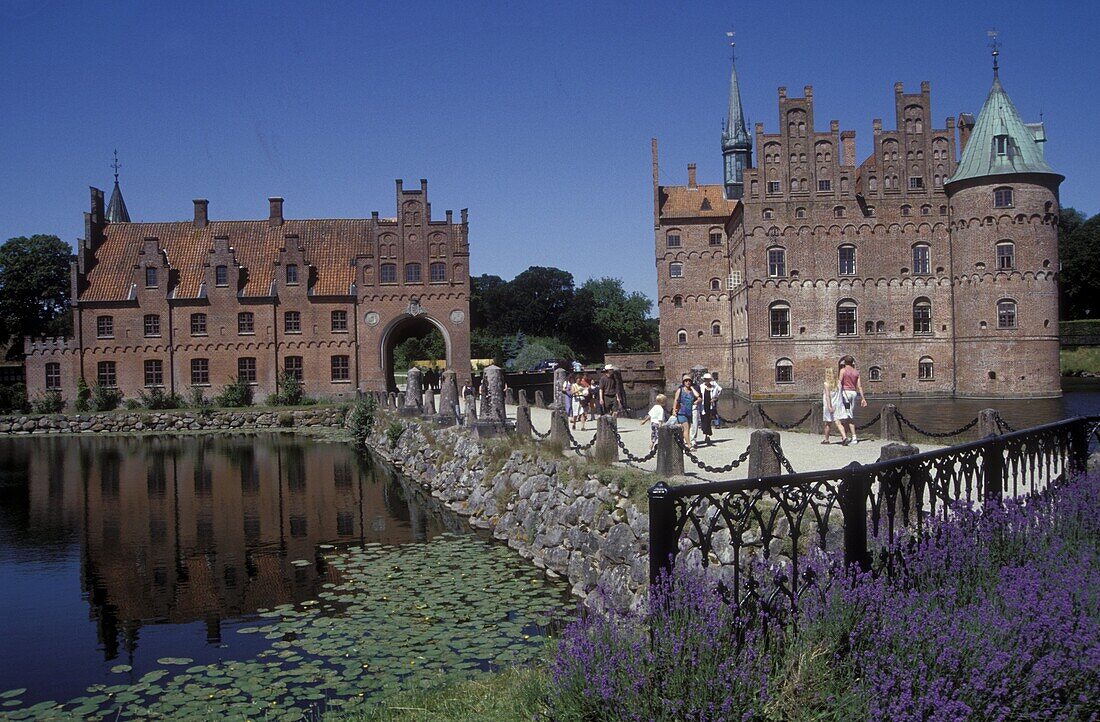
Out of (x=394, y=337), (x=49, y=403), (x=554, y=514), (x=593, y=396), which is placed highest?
(x=394, y=337)

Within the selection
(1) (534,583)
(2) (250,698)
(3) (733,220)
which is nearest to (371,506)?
(1) (534,583)

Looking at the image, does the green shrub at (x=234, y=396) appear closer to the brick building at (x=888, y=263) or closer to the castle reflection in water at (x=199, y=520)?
the castle reflection in water at (x=199, y=520)

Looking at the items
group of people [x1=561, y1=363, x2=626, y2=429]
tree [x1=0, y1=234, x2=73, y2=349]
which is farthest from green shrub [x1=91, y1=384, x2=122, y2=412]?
group of people [x1=561, y1=363, x2=626, y2=429]

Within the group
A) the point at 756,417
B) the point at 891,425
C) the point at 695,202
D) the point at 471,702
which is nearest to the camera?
the point at 471,702

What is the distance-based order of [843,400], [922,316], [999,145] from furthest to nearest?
1. [922,316]
2. [999,145]
3. [843,400]

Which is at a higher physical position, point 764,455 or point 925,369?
point 925,369

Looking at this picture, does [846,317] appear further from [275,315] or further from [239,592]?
[239,592]

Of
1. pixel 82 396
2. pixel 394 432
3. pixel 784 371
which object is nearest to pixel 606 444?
pixel 394 432

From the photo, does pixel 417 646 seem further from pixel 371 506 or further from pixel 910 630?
pixel 371 506

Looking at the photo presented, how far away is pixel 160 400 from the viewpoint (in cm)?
4312

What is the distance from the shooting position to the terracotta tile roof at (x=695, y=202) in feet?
176

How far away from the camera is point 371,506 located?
63.1ft

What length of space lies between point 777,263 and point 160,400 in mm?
32107

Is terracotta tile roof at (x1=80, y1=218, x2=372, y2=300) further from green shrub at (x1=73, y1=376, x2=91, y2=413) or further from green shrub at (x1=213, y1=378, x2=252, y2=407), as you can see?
green shrub at (x1=213, y1=378, x2=252, y2=407)
